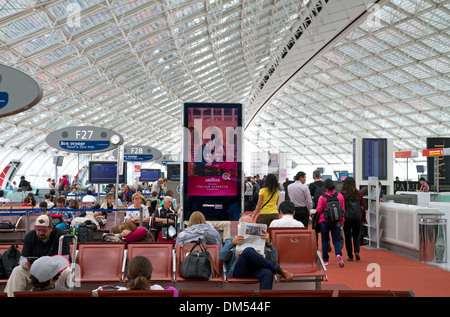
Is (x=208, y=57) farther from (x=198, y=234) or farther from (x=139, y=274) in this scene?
(x=139, y=274)

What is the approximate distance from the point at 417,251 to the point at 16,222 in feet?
31.8

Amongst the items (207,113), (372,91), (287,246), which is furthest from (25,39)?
(372,91)

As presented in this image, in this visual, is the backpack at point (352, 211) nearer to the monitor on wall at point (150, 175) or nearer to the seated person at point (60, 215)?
the seated person at point (60, 215)

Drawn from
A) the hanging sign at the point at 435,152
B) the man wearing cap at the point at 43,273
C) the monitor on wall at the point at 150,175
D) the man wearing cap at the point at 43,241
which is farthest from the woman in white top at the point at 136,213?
the monitor on wall at the point at 150,175

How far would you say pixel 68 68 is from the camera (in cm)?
2323

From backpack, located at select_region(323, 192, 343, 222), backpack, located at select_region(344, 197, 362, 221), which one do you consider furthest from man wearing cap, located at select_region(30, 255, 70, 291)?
backpack, located at select_region(344, 197, 362, 221)

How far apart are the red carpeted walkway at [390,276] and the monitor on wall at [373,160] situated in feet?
10.2

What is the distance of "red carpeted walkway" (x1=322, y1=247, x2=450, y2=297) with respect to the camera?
6449 mm

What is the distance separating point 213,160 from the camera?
295 inches

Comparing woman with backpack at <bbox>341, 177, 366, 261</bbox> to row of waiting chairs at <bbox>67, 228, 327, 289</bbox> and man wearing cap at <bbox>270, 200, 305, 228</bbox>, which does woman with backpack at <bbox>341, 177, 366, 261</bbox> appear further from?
row of waiting chairs at <bbox>67, 228, 327, 289</bbox>

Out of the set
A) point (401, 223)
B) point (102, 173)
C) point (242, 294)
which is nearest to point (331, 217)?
point (401, 223)

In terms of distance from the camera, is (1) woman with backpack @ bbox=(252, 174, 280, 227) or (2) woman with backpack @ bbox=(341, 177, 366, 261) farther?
(2) woman with backpack @ bbox=(341, 177, 366, 261)

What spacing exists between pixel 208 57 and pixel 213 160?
2243 cm

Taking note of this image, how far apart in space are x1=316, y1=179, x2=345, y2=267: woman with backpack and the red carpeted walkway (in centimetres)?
31
